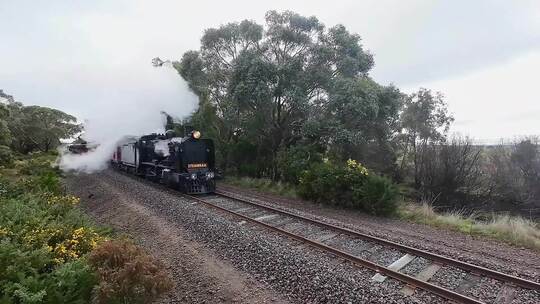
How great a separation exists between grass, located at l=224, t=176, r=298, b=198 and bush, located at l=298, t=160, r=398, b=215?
152cm

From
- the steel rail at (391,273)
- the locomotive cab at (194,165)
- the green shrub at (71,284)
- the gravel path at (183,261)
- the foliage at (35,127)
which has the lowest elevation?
the gravel path at (183,261)

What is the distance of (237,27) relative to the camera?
69.5ft

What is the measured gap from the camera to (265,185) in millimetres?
19000

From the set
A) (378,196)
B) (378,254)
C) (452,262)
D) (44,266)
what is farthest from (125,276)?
(378,196)

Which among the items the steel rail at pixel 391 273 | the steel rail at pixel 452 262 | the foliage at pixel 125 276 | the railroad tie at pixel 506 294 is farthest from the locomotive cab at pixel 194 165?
the railroad tie at pixel 506 294

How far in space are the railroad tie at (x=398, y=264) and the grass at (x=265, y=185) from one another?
875 cm

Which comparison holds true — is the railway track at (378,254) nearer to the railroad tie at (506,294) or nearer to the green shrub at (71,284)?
the railroad tie at (506,294)

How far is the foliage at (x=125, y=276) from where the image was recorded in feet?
14.9

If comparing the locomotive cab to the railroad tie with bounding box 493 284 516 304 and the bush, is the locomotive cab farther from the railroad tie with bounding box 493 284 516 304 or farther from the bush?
the railroad tie with bounding box 493 284 516 304

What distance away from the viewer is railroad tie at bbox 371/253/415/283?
6340 millimetres

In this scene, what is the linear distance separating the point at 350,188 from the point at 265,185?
661 cm

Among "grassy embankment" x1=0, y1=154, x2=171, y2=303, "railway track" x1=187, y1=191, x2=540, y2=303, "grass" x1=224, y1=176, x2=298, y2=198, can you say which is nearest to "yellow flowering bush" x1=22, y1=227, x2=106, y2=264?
"grassy embankment" x1=0, y1=154, x2=171, y2=303

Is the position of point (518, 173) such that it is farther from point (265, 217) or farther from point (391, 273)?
point (391, 273)

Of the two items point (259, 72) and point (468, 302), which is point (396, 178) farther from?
point (468, 302)
